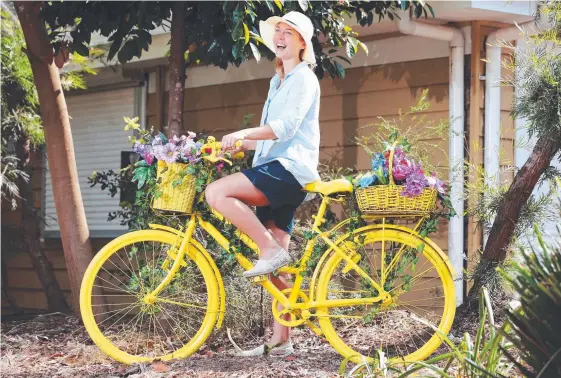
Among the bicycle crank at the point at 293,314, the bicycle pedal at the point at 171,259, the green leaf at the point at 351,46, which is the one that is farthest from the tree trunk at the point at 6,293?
the bicycle crank at the point at 293,314

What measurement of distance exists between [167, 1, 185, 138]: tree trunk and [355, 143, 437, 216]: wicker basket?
226 centimetres

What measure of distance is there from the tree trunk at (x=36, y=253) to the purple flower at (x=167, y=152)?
13.7ft

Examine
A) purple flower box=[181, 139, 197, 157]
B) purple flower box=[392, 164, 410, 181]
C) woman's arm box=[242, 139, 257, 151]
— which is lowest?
purple flower box=[392, 164, 410, 181]

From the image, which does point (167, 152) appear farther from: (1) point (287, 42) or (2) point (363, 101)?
(2) point (363, 101)

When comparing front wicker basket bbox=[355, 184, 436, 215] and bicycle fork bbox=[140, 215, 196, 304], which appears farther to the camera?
bicycle fork bbox=[140, 215, 196, 304]

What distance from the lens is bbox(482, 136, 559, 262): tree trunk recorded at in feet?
16.4

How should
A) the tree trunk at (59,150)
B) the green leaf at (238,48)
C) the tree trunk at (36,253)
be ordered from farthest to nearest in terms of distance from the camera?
the tree trunk at (36,253), the tree trunk at (59,150), the green leaf at (238,48)

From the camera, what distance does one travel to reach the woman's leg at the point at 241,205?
14.0ft

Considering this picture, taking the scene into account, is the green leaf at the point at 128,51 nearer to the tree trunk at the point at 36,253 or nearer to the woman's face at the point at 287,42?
the woman's face at the point at 287,42

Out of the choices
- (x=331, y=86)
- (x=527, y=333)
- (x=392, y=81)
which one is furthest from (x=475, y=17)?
(x=527, y=333)

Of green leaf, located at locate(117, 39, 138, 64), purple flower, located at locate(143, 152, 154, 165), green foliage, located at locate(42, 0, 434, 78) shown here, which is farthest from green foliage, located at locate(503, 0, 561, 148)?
green leaf, located at locate(117, 39, 138, 64)

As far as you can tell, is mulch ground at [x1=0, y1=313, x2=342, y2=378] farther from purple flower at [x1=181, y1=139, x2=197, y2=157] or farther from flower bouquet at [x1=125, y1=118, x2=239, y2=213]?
purple flower at [x1=181, y1=139, x2=197, y2=157]

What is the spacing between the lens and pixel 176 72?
6.26m

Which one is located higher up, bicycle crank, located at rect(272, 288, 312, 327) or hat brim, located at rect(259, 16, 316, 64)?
hat brim, located at rect(259, 16, 316, 64)
